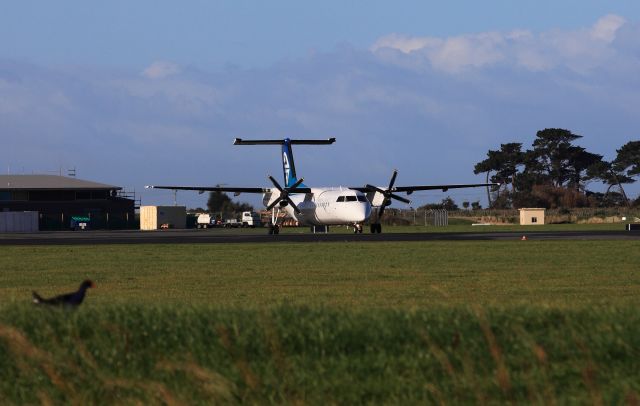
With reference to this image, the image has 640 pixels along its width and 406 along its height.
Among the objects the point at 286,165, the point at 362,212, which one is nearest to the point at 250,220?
the point at 286,165

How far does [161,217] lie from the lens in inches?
5113

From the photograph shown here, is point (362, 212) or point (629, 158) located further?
point (629, 158)

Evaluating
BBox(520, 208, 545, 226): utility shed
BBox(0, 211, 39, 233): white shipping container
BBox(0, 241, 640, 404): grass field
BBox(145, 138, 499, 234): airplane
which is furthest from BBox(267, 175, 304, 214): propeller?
BBox(0, 241, 640, 404): grass field

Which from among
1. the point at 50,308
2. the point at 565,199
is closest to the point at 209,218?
the point at 565,199

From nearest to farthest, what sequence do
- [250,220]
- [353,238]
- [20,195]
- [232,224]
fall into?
[353,238]
[20,195]
[250,220]
[232,224]

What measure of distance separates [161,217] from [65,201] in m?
14.2

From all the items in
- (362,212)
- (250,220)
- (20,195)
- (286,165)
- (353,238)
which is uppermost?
(20,195)

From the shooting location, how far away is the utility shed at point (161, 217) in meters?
129

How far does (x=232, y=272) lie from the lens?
3067cm

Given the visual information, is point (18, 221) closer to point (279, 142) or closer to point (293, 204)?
point (279, 142)

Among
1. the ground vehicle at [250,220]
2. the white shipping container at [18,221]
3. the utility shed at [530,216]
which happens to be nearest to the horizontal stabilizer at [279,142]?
the utility shed at [530,216]

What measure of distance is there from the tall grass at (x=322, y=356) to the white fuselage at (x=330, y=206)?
57.4 metres

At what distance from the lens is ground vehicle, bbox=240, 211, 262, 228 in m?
136

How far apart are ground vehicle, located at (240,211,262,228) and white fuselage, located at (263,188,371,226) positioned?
2232 inches
